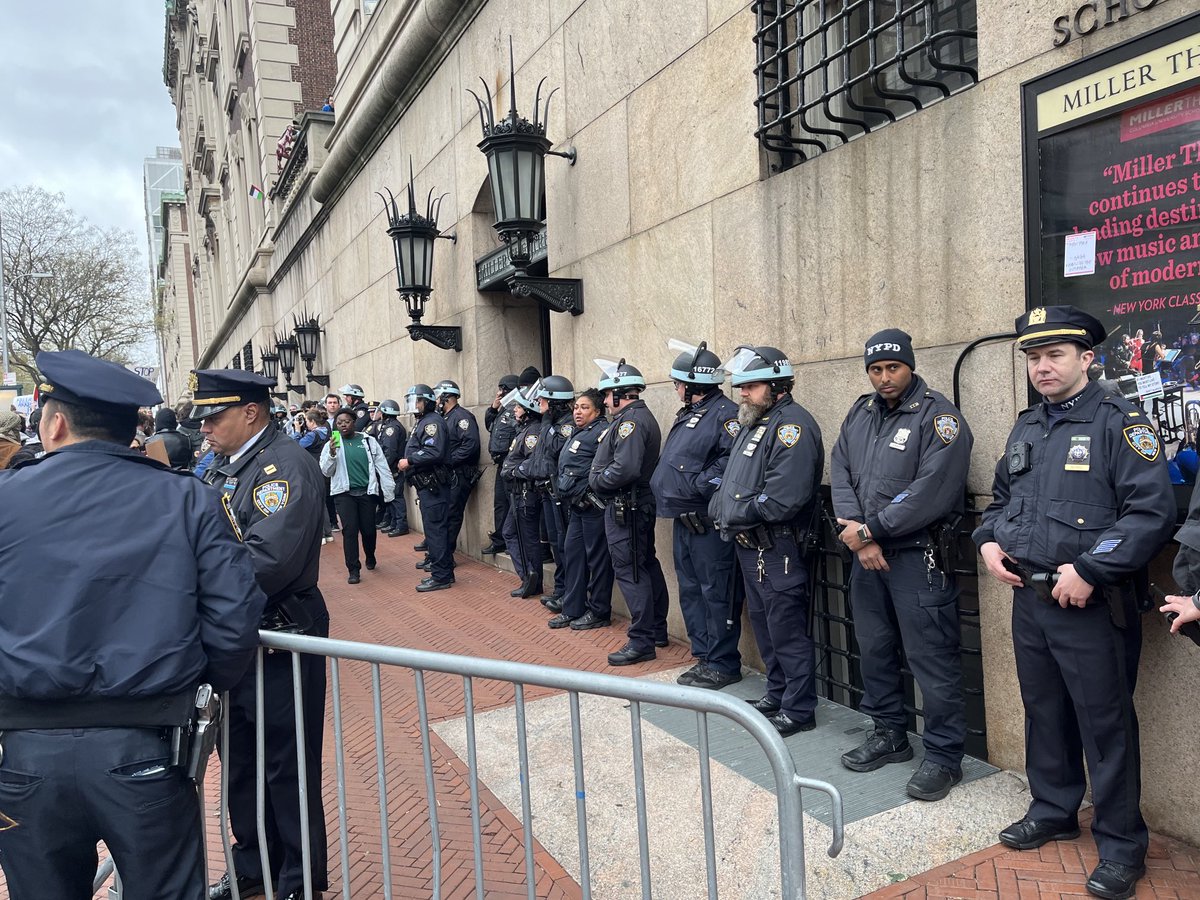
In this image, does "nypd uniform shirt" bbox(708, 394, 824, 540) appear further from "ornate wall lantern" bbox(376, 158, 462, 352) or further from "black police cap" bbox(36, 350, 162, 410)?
"ornate wall lantern" bbox(376, 158, 462, 352)

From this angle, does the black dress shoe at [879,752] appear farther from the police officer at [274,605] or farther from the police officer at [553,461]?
the police officer at [553,461]

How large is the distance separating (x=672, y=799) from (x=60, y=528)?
2819 mm

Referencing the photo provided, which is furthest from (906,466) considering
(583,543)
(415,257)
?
(415,257)

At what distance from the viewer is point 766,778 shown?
3891mm

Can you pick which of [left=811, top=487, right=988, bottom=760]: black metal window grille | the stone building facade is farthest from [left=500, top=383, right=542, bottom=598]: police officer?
[left=811, top=487, right=988, bottom=760]: black metal window grille

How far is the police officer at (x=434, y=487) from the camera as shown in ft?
28.9

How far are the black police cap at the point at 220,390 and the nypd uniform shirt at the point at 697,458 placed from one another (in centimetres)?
279

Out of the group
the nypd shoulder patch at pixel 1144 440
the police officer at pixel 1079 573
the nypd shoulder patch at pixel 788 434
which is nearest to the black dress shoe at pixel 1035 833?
the police officer at pixel 1079 573

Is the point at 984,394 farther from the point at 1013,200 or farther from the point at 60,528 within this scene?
the point at 60,528

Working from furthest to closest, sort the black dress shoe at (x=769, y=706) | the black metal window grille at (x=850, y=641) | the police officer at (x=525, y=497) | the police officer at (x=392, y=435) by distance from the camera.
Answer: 1. the police officer at (x=392, y=435)
2. the police officer at (x=525, y=497)
3. the black dress shoe at (x=769, y=706)
4. the black metal window grille at (x=850, y=641)

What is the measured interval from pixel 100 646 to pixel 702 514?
146 inches

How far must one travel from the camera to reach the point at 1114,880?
288 centimetres

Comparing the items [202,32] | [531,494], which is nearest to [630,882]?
[531,494]

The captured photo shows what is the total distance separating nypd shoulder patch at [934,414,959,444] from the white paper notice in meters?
0.76
